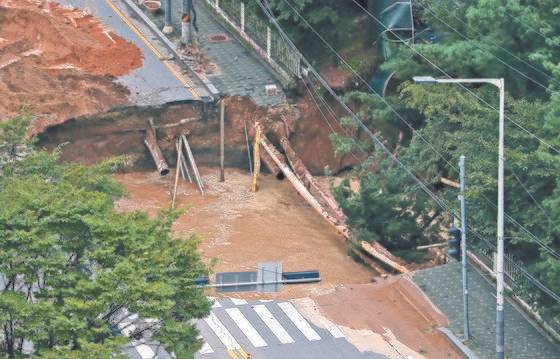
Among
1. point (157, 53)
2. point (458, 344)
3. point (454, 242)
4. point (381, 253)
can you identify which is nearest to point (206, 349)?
point (458, 344)

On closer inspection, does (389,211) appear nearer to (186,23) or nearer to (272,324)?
(272,324)

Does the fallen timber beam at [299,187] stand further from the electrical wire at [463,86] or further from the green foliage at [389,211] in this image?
the electrical wire at [463,86]

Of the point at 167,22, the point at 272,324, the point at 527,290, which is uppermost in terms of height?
the point at 167,22

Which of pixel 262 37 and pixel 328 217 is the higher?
pixel 262 37

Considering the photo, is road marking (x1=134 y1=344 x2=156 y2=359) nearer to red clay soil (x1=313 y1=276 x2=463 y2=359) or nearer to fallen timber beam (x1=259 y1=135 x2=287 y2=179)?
red clay soil (x1=313 y1=276 x2=463 y2=359)

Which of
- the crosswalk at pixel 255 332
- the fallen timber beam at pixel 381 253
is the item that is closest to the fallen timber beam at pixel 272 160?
the fallen timber beam at pixel 381 253
